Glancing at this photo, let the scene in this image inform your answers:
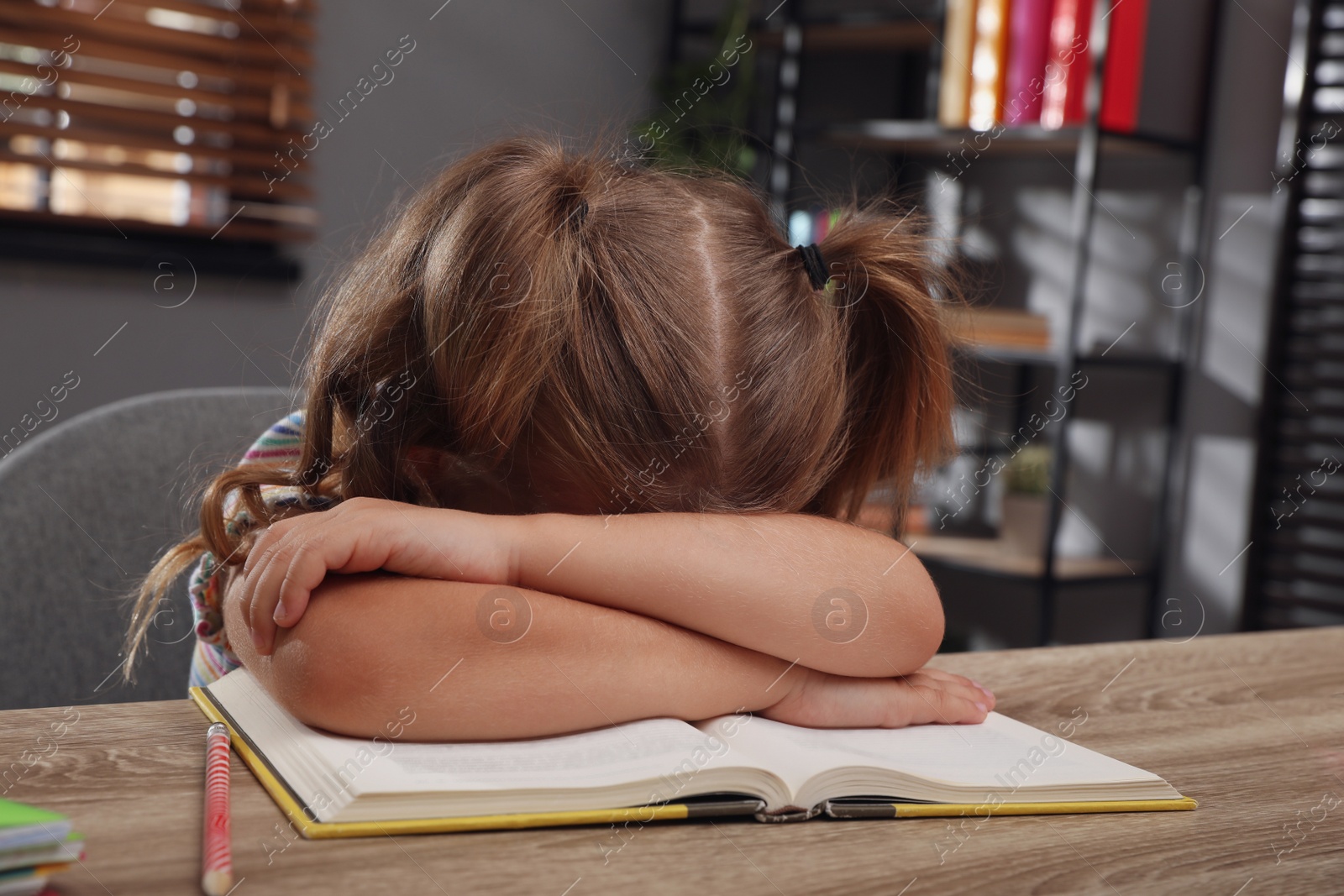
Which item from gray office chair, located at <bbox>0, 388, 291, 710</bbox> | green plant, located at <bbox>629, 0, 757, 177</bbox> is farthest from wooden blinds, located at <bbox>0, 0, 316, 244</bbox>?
gray office chair, located at <bbox>0, 388, 291, 710</bbox>

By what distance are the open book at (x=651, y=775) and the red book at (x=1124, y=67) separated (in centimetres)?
183

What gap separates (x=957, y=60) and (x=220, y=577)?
1.98 m

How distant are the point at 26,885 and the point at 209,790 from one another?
10 cm

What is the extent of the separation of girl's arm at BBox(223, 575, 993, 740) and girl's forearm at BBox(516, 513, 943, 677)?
0.05 ft

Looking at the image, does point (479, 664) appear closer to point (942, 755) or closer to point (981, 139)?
point (942, 755)

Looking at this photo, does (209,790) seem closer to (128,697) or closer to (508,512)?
(508,512)

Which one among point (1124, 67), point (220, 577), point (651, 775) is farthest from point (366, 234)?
point (651, 775)

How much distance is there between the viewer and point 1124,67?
2.17 meters

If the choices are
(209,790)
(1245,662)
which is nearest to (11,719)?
(209,790)

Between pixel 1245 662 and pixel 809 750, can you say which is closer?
pixel 809 750

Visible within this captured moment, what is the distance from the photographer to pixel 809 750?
0.56 meters

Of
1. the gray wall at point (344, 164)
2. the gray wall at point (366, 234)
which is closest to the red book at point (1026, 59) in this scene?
the gray wall at point (366, 234)

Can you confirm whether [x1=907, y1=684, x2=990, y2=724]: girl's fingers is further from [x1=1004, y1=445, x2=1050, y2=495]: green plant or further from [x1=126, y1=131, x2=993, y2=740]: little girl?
[x1=1004, y1=445, x2=1050, y2=495]: green plant

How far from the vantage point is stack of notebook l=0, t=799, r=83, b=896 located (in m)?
0.37
